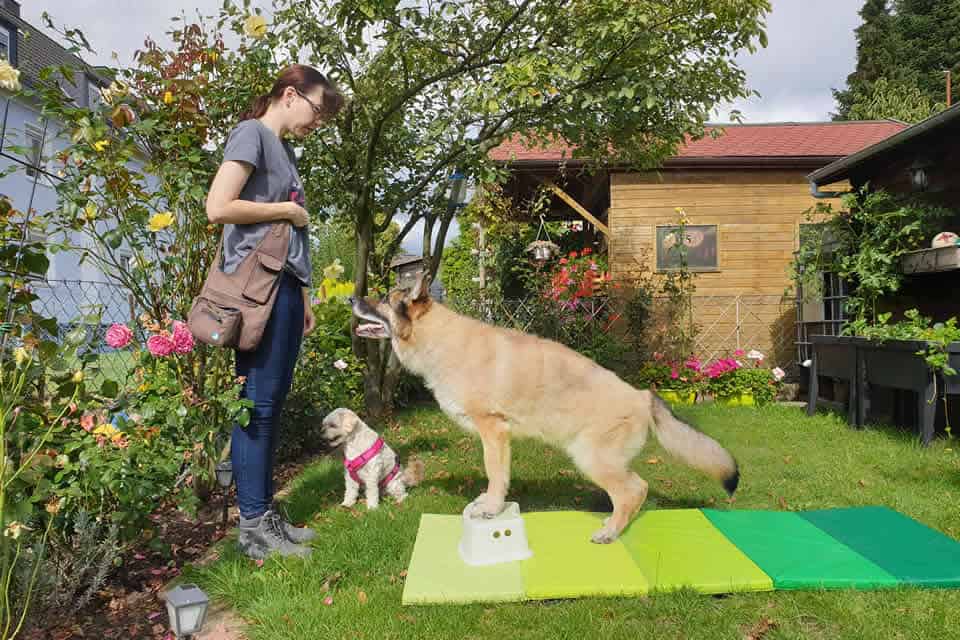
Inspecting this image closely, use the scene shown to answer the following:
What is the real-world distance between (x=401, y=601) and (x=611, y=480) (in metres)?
1.45

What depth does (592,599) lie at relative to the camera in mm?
3027

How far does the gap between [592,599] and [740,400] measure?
25.4 ft

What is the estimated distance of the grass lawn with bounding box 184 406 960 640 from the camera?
278cm

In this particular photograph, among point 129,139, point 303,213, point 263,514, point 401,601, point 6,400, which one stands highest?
point 129,139

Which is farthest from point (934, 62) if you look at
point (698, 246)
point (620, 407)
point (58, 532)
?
point (58, 532)

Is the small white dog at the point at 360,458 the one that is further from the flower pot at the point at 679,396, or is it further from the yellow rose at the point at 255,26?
the flower pot at the point at 679,396

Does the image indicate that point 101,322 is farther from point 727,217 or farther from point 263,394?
point 727,217

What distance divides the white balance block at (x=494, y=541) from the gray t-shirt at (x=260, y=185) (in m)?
1.74

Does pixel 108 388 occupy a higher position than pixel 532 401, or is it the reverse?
pixel 108 388

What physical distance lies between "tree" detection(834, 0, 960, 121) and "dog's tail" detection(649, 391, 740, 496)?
32.4m

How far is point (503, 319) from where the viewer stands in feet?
34.6

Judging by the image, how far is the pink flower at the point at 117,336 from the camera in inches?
119

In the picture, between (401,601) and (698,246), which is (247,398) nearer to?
(401,601)

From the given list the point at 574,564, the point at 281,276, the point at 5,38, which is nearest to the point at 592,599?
the point at 574,564
